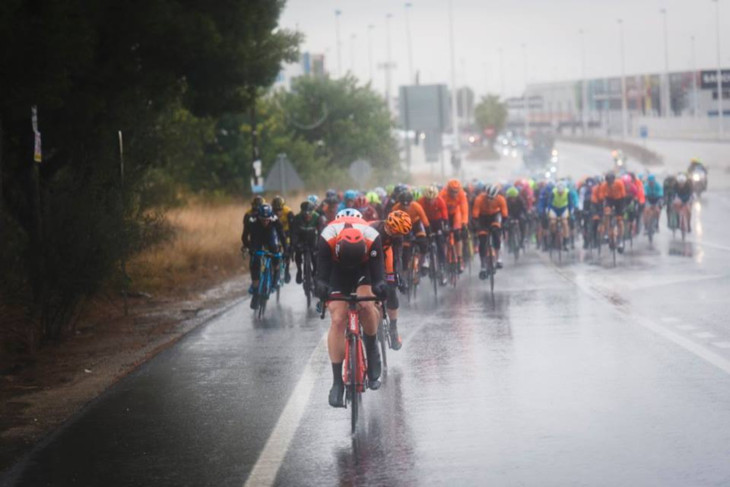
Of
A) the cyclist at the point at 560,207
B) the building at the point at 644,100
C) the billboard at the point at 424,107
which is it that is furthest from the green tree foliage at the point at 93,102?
the building at the point at 644,100

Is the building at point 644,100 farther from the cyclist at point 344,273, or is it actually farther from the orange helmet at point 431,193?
the cyclist at point 344,273

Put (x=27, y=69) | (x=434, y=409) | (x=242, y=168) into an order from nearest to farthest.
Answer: (x=434, y=409), (x=27, y=69), (x=242, y=168)

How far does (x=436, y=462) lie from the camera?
8.95m

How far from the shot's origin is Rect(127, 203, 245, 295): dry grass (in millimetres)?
26094

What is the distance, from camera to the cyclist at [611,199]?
29.9m

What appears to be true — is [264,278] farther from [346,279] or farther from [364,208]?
[346,279]

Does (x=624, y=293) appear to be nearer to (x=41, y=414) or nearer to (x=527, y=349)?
(x=527, y=349)

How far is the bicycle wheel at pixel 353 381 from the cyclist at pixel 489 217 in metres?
13.3

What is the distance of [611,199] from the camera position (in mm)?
30047

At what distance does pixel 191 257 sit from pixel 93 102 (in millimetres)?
11198

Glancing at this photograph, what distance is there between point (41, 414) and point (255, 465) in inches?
147

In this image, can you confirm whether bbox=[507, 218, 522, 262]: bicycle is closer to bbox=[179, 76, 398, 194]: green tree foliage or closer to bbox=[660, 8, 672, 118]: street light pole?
bbox=[179, 76, 398, 194]: green tree foliage

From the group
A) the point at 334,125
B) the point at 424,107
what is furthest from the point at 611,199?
the point at 424,107

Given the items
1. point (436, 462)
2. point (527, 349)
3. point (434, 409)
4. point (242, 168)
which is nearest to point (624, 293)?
point (527, 349)
